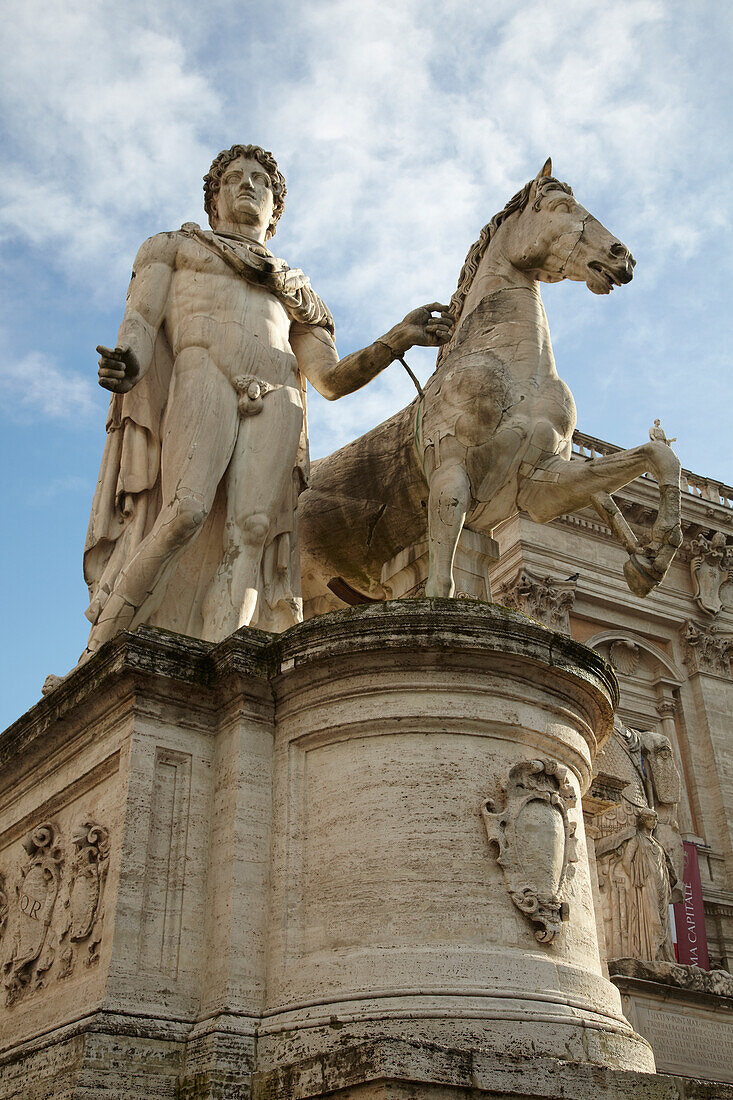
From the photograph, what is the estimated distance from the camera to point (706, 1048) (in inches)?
438

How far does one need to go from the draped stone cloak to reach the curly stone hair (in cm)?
68

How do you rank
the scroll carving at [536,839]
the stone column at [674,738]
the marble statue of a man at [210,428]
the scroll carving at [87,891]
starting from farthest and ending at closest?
the stone column at [674,738]
the marble statue of a man at [210,428]
the scroll carving at [87,891]
the scroll carving at [536,839]

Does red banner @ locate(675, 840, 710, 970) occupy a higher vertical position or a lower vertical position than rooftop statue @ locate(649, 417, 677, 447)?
lower

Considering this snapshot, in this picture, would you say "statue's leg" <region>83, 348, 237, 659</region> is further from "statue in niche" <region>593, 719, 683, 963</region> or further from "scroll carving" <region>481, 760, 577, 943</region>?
"statue in niche" <region>593, 719, 683, 963</region>

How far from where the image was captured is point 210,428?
6723 mm

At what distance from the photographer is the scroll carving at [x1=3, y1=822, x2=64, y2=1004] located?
5.45 metres

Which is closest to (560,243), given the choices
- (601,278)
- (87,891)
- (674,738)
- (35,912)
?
(601,278)

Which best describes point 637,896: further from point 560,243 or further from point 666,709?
point 666,709

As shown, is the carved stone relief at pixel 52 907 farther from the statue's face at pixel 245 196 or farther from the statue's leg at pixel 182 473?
the statue's face at pixel 245 196

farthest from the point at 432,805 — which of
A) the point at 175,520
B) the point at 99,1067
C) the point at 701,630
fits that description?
the point at 701,630

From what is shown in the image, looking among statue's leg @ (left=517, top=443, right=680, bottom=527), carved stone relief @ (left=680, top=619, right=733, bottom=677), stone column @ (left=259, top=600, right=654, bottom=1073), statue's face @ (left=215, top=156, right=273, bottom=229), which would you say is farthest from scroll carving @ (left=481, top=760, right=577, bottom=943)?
carved stone relief @ (left=680, top=619, right=733, bottom=677)

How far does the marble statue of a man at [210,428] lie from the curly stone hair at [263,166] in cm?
32

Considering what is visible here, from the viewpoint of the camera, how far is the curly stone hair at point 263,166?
314 inches

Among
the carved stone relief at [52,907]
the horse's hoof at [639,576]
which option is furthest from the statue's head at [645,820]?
the carved stone relief at [52,907]
